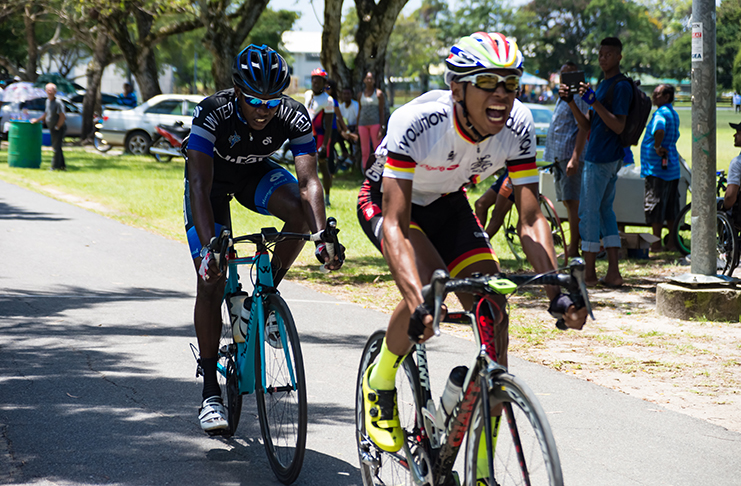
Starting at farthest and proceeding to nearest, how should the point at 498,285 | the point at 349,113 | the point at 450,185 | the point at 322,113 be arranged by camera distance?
1. the point at 349,113
2. the point at 322,113
3. the point at 450,185
4. the point at 498,285

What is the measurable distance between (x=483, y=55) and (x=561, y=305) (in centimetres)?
94

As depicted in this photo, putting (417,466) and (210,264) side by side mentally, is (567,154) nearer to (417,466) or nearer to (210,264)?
(210,264)

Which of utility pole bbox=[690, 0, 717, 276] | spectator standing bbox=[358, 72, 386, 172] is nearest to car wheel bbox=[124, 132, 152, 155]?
spectator standing bbox=[358, 72, 386, 172]

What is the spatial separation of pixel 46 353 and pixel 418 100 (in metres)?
3.87

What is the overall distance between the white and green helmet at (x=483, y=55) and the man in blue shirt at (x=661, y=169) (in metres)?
7.74

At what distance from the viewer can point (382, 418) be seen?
137 inches

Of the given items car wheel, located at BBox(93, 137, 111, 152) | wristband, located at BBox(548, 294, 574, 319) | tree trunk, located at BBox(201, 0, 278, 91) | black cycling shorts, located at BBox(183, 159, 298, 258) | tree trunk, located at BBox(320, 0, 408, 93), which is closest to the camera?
wristband, located at BBox(548, 294, 574, 319)

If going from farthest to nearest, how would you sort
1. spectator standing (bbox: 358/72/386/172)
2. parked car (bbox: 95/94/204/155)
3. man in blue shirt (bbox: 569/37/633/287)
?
parked car (bbox: 95/94/204/155) → spectator standing (bbox: 358/72/386/172) → man in blue shirt (bbox: 569/37/633/287)

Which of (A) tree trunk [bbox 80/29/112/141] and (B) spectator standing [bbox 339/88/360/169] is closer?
(B) spectator standing [bbox 339/88/360/169]

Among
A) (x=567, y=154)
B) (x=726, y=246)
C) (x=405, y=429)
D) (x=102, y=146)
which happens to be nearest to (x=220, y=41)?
(x=102, y=146)

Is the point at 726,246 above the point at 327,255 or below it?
below

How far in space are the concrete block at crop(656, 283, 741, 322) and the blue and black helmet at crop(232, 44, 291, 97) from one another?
445 cm

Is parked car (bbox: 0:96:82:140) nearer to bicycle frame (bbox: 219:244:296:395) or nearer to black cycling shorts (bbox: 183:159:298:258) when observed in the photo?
black cycling shorts (bbox: 183:159:298:258)

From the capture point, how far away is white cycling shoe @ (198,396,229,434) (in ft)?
13.8
